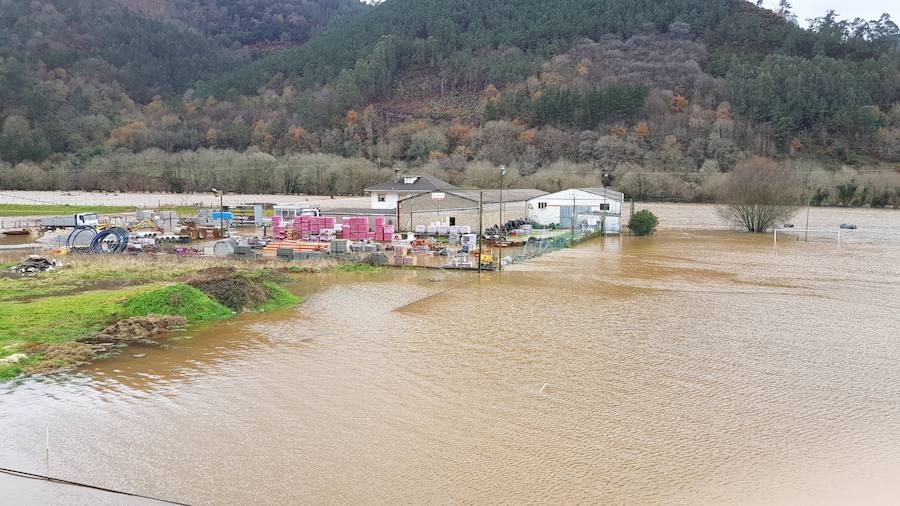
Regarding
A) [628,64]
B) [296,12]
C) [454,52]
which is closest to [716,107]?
[628,64]

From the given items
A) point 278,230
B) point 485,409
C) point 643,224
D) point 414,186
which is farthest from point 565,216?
point 485,409

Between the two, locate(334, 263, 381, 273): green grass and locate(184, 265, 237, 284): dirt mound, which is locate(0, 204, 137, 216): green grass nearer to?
locate(184, 265, 237, 284): dirt mound

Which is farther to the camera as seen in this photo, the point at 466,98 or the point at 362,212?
the point at 466,98

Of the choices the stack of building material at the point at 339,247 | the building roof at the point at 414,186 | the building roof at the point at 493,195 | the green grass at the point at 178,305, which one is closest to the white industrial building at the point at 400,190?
the building roof at the point at 414,186

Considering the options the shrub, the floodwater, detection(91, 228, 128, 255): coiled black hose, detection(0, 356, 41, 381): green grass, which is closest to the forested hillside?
the shrub

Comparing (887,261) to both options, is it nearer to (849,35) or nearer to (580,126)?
(580,126)

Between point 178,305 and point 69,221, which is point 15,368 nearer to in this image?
point 178,305
